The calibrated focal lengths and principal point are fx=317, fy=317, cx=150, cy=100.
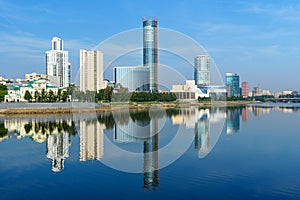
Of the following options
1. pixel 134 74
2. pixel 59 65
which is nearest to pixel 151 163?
pixel 134 74

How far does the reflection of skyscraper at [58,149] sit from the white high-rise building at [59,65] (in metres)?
43.0

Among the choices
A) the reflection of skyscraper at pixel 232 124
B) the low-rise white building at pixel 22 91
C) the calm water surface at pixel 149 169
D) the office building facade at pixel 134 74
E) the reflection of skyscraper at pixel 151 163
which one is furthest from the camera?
the low-rise white building at pixel 22 91

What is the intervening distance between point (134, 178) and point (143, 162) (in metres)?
1.06

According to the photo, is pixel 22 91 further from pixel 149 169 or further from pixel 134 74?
pixel 149 169

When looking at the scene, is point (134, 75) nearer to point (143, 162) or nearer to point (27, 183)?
point (143, 162)

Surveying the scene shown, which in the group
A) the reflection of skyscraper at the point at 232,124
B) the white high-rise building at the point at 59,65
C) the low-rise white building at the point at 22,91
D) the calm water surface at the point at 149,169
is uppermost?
the white high-rise building at the point at 59,65

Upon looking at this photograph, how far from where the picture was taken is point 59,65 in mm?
52125

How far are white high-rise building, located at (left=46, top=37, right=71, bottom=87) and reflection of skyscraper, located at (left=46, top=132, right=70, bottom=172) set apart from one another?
43040 mm

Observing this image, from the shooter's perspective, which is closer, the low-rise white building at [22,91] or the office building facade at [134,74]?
the office building facade at [134,74]

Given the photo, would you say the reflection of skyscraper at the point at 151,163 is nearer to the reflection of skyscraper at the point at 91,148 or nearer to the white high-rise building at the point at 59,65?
the reflection of skyscraper at the point at 91,148

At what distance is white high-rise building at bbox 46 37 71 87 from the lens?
2025 inches

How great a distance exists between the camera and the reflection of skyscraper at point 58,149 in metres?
5.73

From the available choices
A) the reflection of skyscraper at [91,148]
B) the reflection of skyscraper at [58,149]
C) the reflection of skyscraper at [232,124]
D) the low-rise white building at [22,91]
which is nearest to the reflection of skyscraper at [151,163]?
the reflection of skyscraper at [91,148]

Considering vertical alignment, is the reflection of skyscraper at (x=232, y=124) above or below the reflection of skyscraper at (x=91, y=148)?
above
